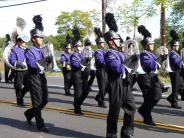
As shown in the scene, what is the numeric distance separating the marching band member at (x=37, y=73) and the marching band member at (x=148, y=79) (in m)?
2.06

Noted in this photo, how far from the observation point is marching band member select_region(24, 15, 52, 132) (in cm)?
935

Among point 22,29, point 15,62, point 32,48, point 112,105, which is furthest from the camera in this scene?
point 15,62

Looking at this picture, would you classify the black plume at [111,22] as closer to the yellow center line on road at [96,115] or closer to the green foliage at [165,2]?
the yellow center line on road at [96,115]

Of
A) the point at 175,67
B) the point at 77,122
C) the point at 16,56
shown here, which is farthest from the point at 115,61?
the point at 16,56

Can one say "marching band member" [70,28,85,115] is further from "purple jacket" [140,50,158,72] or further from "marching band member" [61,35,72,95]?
"marching band member" [61,35,72,95]

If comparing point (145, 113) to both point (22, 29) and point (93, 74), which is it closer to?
point (22, 29)

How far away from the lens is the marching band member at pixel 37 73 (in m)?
9.35

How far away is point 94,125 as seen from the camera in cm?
993

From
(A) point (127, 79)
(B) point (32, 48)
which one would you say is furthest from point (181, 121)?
(B) point (32, 48)

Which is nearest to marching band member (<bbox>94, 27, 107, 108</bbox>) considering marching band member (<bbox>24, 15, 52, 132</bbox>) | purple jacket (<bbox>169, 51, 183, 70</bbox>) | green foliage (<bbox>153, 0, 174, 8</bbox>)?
purple jacket (<bbox>169, 51, 183, 70</bbox>)

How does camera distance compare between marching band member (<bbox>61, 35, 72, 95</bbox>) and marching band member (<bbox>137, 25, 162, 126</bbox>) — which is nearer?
marching band member (<bbox>137, 25, 162, 126</bbox>)

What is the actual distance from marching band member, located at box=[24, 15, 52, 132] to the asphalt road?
15.2 inches

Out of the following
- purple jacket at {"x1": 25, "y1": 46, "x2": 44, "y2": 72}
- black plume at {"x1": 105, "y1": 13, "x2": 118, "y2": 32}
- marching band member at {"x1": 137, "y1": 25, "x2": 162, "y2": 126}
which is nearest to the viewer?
black plume at {"x1": 105, "y1": 13, "x2": 118, "y2": 32}

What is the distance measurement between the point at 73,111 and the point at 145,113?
255 centimetres
